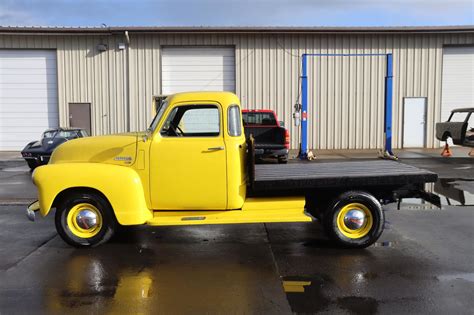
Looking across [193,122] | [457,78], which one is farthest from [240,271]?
[457,78]

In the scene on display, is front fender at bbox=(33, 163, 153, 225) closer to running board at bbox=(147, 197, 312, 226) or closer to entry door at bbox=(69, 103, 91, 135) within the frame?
running board at bbox=(147, 197, 312, 226)

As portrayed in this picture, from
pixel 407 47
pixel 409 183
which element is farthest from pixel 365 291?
pixel 407 47

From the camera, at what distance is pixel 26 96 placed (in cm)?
2281

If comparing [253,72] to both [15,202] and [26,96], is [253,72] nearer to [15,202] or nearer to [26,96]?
[26,96]

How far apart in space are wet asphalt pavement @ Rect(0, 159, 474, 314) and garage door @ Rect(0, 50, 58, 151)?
16.3m

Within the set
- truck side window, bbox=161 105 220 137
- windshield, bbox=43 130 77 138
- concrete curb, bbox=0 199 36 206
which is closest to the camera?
truck side window, bbox=161 105 220 137

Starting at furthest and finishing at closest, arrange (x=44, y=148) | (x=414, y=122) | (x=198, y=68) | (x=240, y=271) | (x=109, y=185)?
(x=414, y=122), (x=198, y=68), (x=44, y=148), (x=109, y=185), (x=240, y=271)

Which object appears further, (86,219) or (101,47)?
(101,47)

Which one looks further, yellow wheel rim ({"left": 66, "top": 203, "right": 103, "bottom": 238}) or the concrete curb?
the concrete curb

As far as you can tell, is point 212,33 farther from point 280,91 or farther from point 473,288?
point 473,288

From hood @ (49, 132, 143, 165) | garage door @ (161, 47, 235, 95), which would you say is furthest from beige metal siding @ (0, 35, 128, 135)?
hood @ (49, 132, 143, 165)

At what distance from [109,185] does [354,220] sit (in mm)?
3174

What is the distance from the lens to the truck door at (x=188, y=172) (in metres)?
6.09

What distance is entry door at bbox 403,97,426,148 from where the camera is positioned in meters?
22.6
